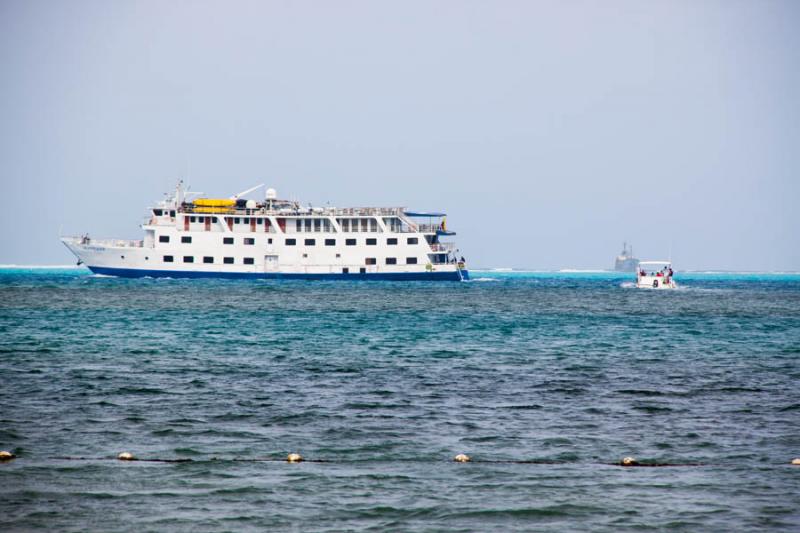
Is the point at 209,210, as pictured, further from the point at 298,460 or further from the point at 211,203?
the point at 298,460

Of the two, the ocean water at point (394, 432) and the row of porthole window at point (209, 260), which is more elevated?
the row of porthole window at point (209, 260)

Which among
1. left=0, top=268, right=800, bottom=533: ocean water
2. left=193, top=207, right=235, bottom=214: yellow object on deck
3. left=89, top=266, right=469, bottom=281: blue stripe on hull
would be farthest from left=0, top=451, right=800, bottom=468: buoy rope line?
left=193, top=207, right=235, bottom=214: yellow object on deck

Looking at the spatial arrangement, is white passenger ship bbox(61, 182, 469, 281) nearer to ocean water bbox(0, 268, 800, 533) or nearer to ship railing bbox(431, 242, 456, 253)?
ship railing bbox(431, 242, 456, 253)

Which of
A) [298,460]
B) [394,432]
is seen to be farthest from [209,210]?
[298,460]

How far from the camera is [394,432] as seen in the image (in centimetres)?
1669

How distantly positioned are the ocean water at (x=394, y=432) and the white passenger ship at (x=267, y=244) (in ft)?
218

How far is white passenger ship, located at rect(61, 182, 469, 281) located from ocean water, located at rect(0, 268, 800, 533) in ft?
218

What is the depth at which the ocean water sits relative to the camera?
11828 millimetres

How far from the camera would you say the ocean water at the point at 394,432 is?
11.8 meters

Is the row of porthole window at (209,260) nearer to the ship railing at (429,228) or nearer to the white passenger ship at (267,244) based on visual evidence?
the white passenger ship at (267,244)

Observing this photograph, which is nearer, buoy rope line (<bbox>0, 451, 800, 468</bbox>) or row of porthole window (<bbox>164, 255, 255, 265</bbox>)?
buoy rope line (<bbox>0, 451, 800, 468</bbox>)

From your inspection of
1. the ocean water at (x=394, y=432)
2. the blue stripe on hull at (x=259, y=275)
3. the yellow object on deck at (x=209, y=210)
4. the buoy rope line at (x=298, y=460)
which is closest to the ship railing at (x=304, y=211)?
the yellow object on deck at (x=209, y=210)

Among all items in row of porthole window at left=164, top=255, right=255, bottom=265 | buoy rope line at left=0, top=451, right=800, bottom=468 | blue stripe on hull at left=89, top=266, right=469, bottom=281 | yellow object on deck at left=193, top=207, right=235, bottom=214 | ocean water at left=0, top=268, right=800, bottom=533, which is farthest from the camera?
yellow object on deck at left=193, top=207, right=235, bottom=214

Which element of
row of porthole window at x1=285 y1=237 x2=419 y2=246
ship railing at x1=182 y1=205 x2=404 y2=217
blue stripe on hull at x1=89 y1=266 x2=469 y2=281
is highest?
ship railing at x1=182 y1=205 x2=404 y2=217
